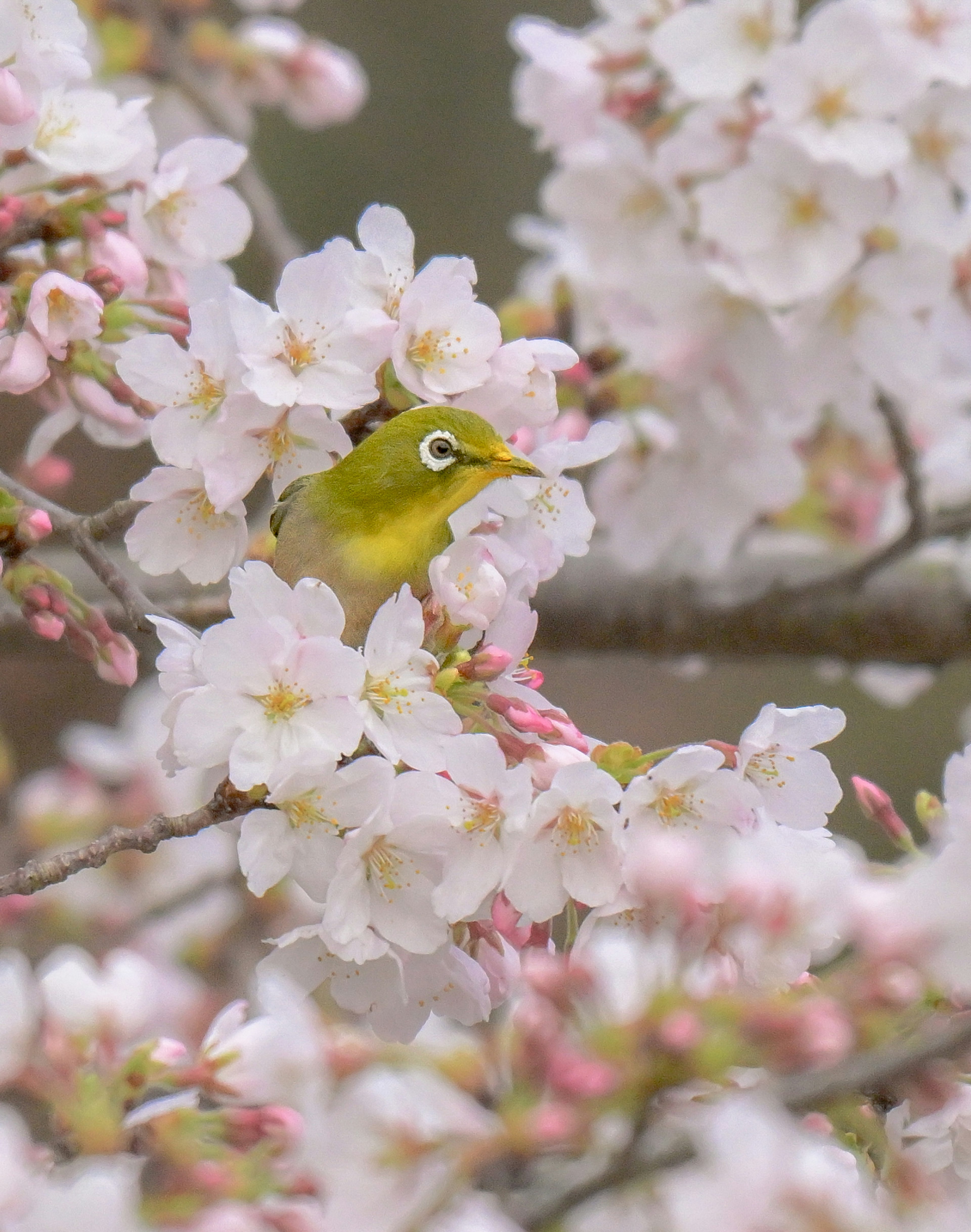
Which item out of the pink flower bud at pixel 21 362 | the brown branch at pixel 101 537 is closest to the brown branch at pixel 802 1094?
the brown branch at pixel 101 537

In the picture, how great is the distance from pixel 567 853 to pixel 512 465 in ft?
1.20

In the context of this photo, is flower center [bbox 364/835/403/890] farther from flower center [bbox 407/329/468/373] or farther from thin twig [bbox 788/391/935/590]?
thin twig [bbox 788/391/935/590]

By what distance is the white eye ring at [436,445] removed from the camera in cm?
134

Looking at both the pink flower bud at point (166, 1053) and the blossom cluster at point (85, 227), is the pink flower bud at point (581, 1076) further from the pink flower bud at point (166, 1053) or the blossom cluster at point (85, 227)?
the blossom cluster at point (85, 227)

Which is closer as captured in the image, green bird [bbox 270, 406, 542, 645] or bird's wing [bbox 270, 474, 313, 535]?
green bird [bbox 270, 406, 542, 645]

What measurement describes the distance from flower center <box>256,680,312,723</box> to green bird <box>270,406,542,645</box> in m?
0.32

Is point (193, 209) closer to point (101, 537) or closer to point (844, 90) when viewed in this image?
point (101, 537)

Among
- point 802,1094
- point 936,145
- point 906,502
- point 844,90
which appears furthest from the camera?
point 906,502

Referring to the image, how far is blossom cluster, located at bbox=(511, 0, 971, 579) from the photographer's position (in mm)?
1817

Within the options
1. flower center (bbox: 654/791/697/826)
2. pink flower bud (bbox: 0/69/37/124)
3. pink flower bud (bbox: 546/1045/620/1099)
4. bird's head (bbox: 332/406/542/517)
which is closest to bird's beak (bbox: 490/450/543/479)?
bird's head (bbox: 332/406/542/517)

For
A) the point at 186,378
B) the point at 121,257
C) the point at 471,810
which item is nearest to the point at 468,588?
the point at 471,810

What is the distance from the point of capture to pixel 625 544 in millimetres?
2270

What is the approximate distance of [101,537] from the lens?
1297 millimetres

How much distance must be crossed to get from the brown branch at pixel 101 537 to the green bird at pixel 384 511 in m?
0.16
